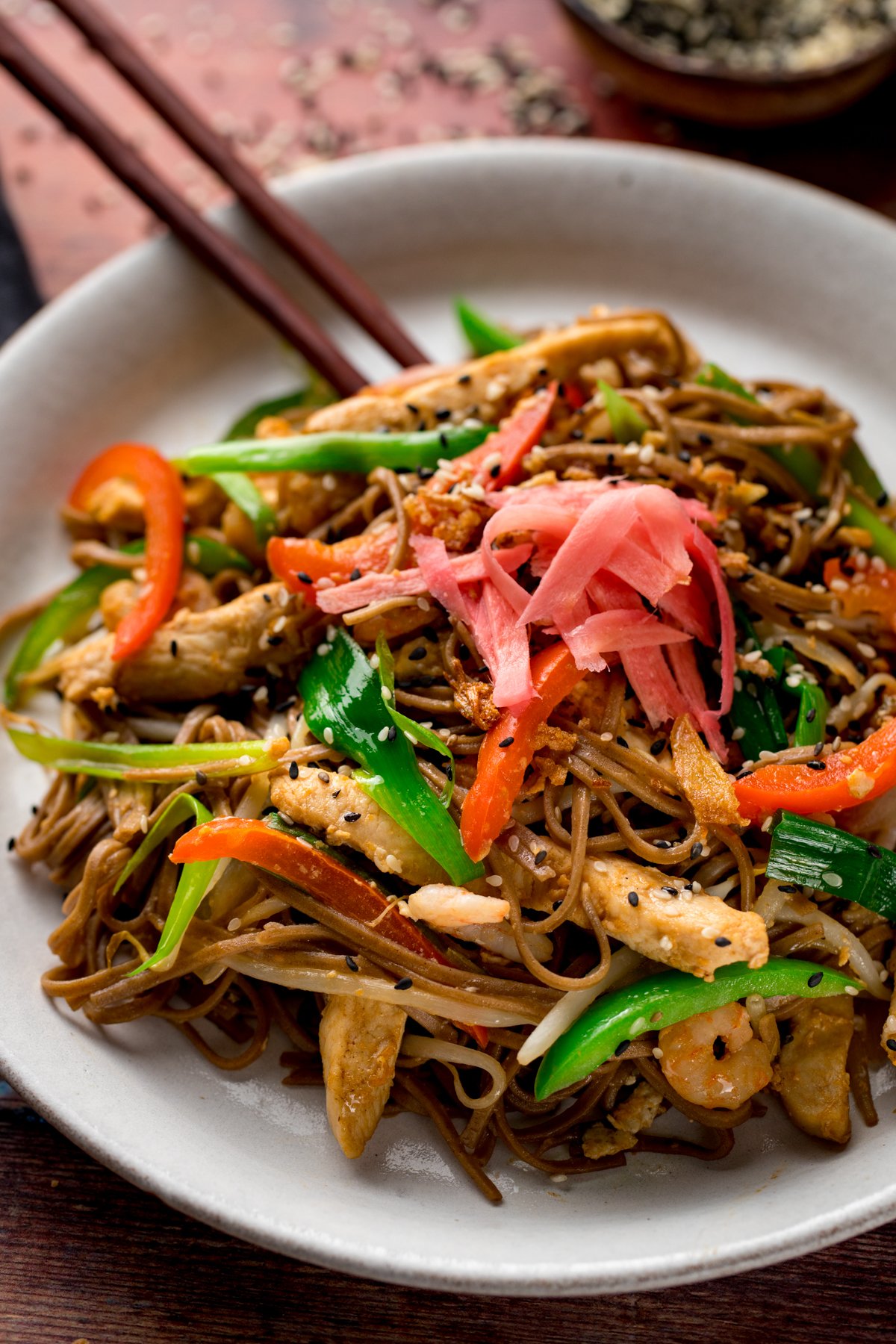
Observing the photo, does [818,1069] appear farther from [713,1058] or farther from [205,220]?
[205,220]

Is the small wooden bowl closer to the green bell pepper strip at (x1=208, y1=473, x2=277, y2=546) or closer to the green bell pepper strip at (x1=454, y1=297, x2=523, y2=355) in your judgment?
the green bell pepper strip at (x1=454, y1=297, x2=523, y2=355)

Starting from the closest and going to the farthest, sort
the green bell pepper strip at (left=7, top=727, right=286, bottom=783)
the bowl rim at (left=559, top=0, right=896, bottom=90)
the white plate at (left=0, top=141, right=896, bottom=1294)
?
the white plate at (left=0, top=141, right=896, bottom=1294) < the green bell pepper strip at (left=7, top=727, right=286, bottom=783) < the bowl rim at (left=559, top=0, right=896, bottom=90)

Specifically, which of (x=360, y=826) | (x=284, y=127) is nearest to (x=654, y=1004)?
(x=360, y=826)

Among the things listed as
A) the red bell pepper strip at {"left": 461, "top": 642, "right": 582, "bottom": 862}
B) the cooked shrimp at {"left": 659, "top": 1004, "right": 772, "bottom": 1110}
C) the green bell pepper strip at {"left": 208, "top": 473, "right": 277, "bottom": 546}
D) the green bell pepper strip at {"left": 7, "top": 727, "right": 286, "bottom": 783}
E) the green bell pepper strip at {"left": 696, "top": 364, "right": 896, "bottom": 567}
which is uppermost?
the green bell pepper strip at {"left": 208, "top": 473, "right": 277, "bottom": 546}

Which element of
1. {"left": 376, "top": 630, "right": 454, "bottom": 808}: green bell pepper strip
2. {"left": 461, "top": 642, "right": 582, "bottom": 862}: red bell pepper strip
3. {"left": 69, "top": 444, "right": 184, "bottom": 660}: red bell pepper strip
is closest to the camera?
{"left": 461, "top": 642, "right": 582, "bottom": 862}: red bell pepper strip

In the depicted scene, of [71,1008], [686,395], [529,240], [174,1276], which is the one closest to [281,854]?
[71,1008]

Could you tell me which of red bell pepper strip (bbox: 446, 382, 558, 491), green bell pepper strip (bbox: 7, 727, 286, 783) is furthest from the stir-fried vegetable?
red bell pepper strip (bbox: 446, 382, 558, 491)

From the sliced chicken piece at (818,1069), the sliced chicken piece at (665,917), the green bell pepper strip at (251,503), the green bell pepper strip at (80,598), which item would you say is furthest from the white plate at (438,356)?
the green bell pepper strip at (251,503)

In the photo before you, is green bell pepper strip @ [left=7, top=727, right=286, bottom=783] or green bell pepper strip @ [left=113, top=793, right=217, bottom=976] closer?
green bell pepper strip @ [left=113, top=793, right=217, bottom=976]
